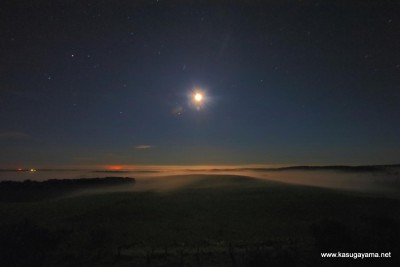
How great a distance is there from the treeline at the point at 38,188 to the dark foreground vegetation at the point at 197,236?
20.0 meters

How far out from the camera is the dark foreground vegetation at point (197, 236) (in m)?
18.6

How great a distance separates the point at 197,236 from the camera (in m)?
25.5

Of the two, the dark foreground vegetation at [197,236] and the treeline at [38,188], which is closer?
the dark foreground vegetation at [197,236]

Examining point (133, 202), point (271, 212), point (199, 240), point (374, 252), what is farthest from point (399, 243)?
point (133, 202)

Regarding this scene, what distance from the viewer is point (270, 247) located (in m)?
20.3

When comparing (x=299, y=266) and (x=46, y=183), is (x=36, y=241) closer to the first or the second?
(x=299, y=266)

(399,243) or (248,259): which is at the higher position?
(399,243)

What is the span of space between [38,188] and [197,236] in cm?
5271

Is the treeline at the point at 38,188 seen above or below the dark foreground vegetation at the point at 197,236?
above

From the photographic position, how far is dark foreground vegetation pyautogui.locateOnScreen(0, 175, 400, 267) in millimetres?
18594

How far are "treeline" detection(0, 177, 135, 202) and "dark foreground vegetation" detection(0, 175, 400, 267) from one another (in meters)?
20.0

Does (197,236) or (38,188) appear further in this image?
(38,188)

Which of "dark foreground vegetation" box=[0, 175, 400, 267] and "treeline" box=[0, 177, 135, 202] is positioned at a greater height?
"treeline" box=[0, 177, 135, 202]

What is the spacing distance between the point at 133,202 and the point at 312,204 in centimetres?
2506
